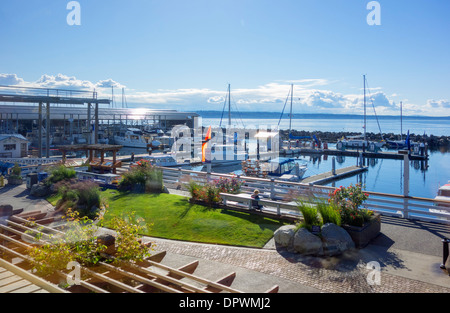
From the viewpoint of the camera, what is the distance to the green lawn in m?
11.3

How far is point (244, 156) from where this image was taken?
45.6 meters

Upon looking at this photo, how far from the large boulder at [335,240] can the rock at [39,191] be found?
14.4 metres

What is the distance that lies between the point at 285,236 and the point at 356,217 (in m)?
2.12

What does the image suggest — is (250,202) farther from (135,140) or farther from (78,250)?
(135,140)

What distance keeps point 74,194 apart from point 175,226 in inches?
212

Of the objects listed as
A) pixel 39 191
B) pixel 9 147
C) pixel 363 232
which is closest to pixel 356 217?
pixel 363 232

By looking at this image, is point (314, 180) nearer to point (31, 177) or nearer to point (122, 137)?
point (31, 177)

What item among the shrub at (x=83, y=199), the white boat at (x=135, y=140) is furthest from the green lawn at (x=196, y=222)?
the white boat at (x=135, y=140)

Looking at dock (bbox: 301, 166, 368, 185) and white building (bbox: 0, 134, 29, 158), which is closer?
dock (bbox: 301, 166, 368, 185)

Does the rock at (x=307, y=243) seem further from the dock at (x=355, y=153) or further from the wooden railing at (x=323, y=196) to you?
the dock at (x=355, y=153)

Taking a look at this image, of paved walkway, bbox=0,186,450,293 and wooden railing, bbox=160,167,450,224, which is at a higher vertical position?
wooden railing, bbox=160,167,450,224

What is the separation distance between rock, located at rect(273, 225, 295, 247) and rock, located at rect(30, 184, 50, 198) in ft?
43.1

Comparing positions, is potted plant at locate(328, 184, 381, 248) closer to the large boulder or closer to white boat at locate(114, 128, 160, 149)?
the large boulder

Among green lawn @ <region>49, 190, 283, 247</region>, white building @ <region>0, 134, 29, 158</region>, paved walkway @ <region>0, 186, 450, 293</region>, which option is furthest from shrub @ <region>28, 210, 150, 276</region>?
white building @ <region>0, 134, 29, 158</region>
